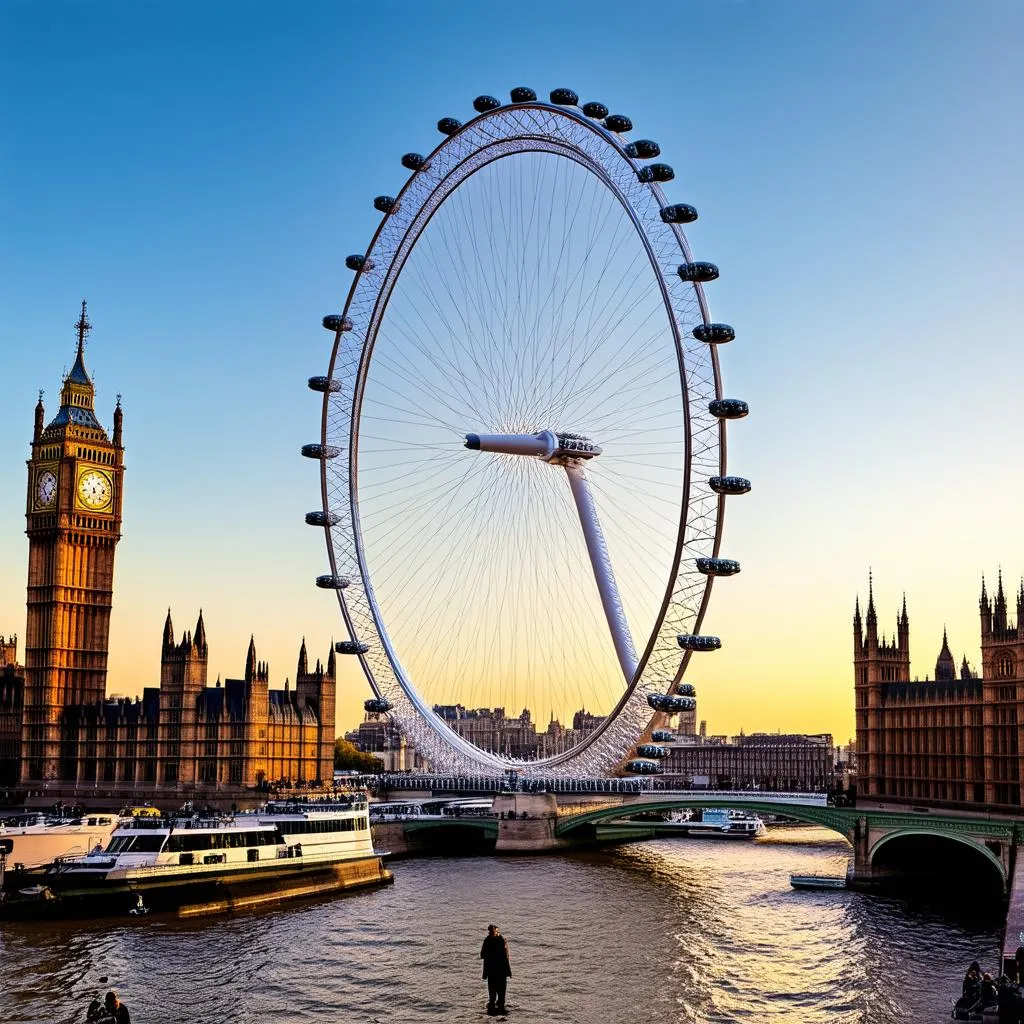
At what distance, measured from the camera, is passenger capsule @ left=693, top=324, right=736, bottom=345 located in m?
44.7

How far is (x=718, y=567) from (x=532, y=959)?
15179mm

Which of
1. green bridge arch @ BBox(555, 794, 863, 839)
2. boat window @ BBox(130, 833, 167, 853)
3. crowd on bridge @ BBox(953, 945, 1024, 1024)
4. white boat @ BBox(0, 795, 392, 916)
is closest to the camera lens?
crowd on bridge @ BBox(953, 945, 1024, 1024)

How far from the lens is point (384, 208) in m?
62.8

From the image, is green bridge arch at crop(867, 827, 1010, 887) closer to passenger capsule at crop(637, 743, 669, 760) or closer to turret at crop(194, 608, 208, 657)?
passenger capsule at crop(637, 743, 669, 760)

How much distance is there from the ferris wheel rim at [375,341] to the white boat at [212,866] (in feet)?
39.5

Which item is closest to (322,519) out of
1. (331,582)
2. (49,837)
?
(331,582)

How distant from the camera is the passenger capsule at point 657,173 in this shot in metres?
47.7

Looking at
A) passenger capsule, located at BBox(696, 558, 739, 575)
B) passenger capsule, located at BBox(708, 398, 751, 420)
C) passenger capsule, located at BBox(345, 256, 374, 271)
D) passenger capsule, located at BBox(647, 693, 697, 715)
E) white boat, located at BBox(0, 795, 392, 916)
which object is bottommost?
white boat, located at BBox(0, 795, 392, 916)

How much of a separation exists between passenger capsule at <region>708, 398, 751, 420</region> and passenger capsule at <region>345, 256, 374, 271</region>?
25.2 m

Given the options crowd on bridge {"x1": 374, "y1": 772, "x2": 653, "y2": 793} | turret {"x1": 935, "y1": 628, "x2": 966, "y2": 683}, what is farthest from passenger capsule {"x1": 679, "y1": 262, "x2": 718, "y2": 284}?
turret {"x1": 935, "y1": 628, "x2": 966, "y2": 683}

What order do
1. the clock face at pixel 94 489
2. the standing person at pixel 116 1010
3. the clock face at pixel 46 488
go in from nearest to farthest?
the standing person at pixel 116 1010 → the clock face at pixel 46 488 → the clock face at pixel 94 489

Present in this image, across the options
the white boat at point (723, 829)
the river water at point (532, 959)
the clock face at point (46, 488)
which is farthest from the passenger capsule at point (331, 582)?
the clock face at point (46, 488)

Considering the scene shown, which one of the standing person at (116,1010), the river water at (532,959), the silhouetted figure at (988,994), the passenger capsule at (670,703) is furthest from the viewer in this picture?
the passenger capsule at (670,703)

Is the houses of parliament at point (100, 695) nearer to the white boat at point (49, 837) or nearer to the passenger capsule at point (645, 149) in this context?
the white boat at point (49, 837)
